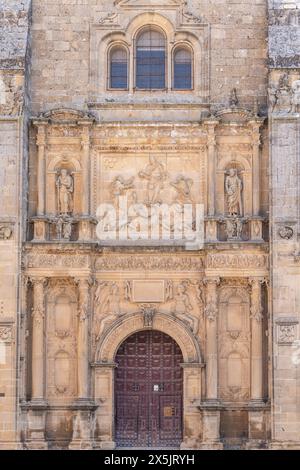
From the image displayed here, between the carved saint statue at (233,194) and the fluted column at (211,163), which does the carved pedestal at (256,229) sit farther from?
the fluted column at (211,163)

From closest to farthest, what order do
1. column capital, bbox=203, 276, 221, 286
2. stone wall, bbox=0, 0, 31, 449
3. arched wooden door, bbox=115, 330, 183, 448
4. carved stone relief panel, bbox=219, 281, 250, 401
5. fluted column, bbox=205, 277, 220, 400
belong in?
stone wall, bbox=0, 0, 31, 449
fluted column, bbox=205, 277, 220, 400
column capital, bbox=203, 276, 221, 286
carved stone relief panel, bbox=219, 281, 250, 401
arched wooden door, bbox=115, 330, 183, 448

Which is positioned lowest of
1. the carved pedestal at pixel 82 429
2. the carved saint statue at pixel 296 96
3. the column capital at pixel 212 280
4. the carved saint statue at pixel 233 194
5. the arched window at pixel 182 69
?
the carved pedestal at pixel 82 429

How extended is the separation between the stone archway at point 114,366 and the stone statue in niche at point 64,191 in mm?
2877

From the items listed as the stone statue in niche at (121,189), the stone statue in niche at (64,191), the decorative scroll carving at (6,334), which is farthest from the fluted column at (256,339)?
the decorative scroll carving at (6,334)

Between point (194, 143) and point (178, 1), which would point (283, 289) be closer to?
point (194, 143)

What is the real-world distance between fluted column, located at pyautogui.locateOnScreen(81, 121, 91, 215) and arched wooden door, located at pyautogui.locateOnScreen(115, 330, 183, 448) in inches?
134

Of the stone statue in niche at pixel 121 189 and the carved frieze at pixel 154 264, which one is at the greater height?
the stone statue in niche at pixel 121 189

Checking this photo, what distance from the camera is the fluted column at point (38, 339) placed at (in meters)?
27.7

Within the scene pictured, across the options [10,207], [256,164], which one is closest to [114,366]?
[10,207]

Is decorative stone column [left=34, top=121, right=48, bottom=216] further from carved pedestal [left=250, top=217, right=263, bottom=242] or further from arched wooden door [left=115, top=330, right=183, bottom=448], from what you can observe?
carved pedestal [left=250, top=217, right=263, bottom=242]

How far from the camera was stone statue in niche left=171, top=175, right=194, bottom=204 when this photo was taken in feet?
93.4

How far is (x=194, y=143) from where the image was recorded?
28.5m

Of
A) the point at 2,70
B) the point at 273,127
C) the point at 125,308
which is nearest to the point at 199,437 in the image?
the point at 125,308

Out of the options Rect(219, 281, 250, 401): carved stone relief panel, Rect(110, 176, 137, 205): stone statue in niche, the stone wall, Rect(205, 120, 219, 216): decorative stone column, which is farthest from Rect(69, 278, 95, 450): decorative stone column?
Rect(205, 120, 219, 216): decorative stone column
